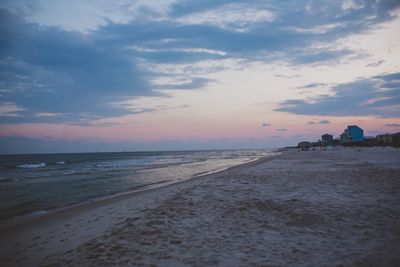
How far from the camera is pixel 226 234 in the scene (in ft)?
20.4

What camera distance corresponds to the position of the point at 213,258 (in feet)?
16.1

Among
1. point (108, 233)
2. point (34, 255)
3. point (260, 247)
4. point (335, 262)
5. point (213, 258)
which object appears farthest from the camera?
point (108, 233)

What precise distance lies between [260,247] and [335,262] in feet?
4.60

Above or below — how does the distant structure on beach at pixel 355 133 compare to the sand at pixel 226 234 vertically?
above

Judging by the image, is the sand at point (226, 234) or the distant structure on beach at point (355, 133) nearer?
the sand at point (226, 234)

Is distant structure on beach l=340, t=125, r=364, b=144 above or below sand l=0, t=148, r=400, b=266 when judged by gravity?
above

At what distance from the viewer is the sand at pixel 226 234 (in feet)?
16.1

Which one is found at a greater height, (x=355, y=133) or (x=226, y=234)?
(x=355, y=133)

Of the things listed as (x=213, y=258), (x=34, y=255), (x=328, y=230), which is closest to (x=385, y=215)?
(x=328, y=230)

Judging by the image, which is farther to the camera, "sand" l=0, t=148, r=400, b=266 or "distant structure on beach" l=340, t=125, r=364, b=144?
"distant structure on beach" l=340, t=125, r=364, b=144

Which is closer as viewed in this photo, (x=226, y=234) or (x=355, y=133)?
(x=226, y=234)

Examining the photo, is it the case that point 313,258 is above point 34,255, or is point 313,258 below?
above

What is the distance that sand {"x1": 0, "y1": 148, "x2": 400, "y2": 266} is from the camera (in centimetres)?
490

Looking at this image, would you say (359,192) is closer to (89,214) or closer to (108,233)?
(108,233)
